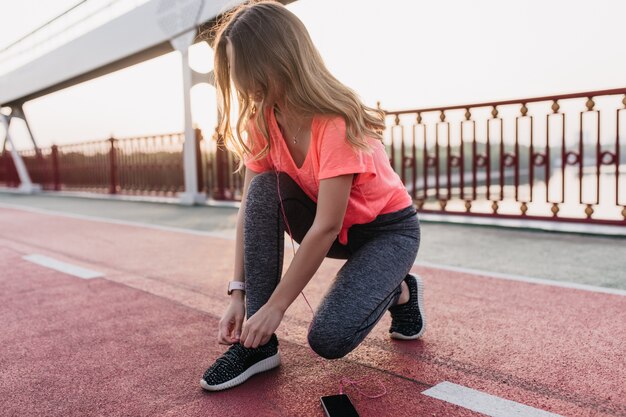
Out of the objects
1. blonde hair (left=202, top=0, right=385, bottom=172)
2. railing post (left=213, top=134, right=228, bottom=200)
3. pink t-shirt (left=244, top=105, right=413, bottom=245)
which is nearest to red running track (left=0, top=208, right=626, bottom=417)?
pink t-shirt (left=244, top=105, right=413, bottom=245)

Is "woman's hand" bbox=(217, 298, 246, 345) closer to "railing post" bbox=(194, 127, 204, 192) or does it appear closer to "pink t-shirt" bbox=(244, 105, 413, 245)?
"pink t-shirt" bbox=(244, 105, 413, 245)

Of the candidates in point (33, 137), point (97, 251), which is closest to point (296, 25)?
point (97, 251)

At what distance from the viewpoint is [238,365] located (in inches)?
67.2

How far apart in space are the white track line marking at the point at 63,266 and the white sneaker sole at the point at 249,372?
199 centimetres

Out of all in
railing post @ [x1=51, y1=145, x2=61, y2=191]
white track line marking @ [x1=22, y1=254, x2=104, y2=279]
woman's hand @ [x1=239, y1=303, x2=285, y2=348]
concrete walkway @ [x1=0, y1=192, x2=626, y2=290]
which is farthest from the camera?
railing post @ [x1=51, y1=145, x2=61, y2=191]

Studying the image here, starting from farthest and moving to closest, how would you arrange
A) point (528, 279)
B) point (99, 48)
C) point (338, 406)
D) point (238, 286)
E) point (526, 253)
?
point (99, 48) < point (526, 253) < point (528, 279) < point (238, 286) < point (338, 406)

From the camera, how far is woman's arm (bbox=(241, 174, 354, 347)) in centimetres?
153

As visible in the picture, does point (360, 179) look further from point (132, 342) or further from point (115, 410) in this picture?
point (132, 342)

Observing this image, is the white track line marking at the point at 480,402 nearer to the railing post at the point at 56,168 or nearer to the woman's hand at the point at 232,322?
the woman's hand at the point at 232,322

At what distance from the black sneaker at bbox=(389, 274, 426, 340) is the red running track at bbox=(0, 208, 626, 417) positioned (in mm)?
43

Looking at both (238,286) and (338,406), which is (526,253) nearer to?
(238,286)

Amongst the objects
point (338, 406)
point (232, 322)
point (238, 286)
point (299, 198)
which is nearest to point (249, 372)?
point (232, 322)

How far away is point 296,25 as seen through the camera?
1.59m

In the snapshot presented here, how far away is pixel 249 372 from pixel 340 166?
713 millimetres
